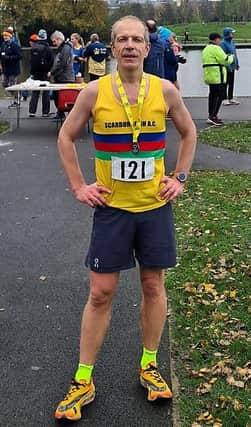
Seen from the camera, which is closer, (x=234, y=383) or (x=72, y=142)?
(x=72, y=142)

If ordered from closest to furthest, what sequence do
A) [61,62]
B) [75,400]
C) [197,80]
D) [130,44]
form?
[130,44]
[75,400]
[61,62]
[197,80]

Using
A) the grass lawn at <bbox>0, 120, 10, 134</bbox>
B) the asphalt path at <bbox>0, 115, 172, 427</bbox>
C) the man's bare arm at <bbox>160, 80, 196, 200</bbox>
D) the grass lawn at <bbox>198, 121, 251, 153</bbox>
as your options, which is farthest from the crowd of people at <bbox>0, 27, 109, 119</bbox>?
the man's bare arm at <bbox>160, 80, 196, 200</bbox>

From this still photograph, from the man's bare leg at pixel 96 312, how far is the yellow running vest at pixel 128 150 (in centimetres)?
39

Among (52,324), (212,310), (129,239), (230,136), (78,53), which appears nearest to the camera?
(129,239)

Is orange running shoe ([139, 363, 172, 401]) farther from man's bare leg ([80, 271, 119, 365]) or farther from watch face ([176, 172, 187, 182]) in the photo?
watch face ([176, 172, 187, 182])

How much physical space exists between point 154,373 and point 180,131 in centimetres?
132

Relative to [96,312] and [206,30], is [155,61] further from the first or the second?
[206,30]

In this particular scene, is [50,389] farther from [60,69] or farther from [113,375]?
[60,69]

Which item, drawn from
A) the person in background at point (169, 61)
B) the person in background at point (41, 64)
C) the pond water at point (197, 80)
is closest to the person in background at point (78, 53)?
the pond water at point (197, 80)

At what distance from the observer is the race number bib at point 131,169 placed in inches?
124

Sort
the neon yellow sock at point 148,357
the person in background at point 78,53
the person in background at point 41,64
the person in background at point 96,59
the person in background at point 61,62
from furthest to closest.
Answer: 1. the person in background at point 78,53
2. the person in background at point 96,59
3. the person in background at point 41,64
4. the person in background at point 61,62
5. the neon yellow sock at point 148,357

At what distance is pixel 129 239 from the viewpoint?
10.8 ft

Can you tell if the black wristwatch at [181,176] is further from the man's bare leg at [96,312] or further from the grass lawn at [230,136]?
the grass lawn at [230,136]

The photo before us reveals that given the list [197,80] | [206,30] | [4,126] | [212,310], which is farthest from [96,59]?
[206,30]
